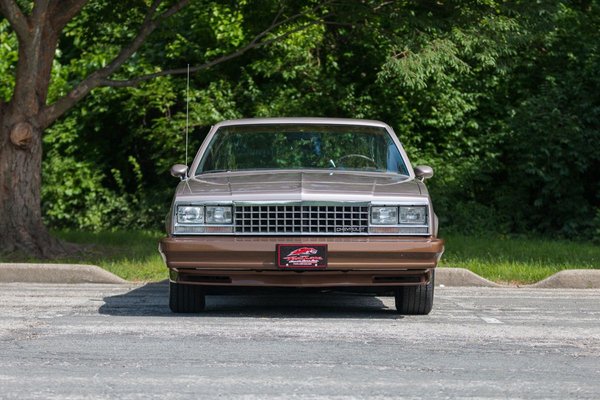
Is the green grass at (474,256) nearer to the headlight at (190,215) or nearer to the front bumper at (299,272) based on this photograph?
the headlight at (190,215)

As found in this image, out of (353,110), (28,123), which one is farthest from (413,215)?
(353,110)

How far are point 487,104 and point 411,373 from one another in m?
14.9

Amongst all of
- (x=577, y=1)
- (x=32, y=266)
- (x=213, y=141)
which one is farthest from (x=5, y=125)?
(x=577, y=1)

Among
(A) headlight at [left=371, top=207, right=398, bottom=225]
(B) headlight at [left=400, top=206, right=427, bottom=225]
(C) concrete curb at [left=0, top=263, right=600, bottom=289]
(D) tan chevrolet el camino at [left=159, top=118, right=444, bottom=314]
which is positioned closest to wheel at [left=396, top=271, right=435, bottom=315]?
(D) tan chevrolet el camino at [left=159, top=118, right=444, bottom=314]

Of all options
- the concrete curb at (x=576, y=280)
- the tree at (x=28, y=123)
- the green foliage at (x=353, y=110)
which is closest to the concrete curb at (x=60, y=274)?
the tree at (x=28, y=123)

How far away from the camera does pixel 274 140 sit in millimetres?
10500

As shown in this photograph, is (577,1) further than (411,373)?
Yes

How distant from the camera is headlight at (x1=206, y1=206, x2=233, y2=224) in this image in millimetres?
8945

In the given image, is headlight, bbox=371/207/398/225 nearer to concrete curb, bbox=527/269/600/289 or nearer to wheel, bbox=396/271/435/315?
wheel, bbox=396/271/435/315

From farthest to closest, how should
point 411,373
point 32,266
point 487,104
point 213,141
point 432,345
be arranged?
point 487,104 < point 32,266 < point 213,141 < point 432,345 < point 411,373

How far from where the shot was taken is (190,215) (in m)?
8.99

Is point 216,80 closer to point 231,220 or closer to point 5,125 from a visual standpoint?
point 5,125

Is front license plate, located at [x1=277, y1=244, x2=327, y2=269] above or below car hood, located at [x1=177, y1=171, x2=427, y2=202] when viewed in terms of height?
below

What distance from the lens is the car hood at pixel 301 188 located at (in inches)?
353
